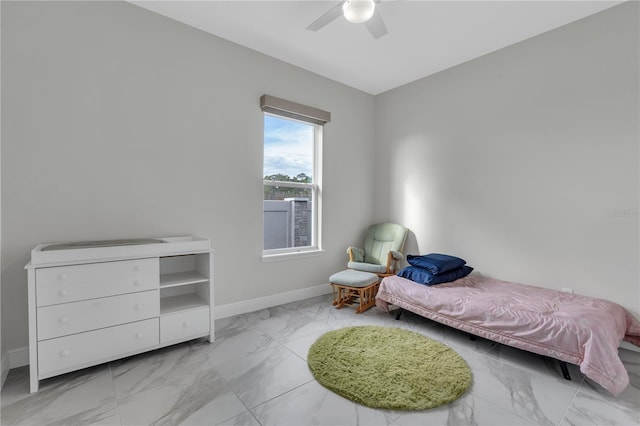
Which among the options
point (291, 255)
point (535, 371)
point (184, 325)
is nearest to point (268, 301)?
point (291, 255)

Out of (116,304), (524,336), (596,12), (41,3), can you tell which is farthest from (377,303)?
(41,3)

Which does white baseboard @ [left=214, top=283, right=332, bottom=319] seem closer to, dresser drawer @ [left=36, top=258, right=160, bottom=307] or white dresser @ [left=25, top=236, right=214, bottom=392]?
white dresser @ [left=25, top=236, right=214, bottom=392]

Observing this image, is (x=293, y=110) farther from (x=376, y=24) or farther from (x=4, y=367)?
(x=4, y=367)

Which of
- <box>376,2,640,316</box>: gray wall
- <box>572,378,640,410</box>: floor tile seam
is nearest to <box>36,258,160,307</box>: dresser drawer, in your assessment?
<box>572,378,640,410</box>: floor tile seam

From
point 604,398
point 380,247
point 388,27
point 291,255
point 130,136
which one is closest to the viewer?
point 604,398

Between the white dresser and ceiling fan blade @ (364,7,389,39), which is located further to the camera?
ceiling fan blade @ (364,7,389,39)

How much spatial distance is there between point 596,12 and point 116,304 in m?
4.52

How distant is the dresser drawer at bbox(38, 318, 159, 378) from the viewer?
1.87 metres

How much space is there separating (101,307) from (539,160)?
393cm

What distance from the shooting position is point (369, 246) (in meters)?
4.17

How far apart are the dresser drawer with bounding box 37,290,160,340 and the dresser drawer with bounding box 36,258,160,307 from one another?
0.04 m

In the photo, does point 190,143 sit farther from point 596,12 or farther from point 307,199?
point 596,12

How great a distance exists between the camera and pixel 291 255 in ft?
11.7

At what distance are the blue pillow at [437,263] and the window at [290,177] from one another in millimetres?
1313
